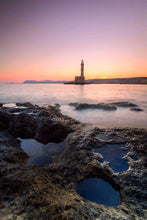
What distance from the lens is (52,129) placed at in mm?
3158

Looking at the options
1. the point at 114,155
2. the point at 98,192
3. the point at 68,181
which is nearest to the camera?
the point at 98,192

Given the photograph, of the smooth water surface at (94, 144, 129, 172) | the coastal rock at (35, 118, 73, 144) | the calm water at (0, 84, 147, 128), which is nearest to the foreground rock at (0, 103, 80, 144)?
the coastal rock at (35, 118, 73, 144)

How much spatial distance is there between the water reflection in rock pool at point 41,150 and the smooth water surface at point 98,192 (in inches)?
35.6

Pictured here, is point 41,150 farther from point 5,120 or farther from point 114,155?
point 5,120

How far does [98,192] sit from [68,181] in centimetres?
47

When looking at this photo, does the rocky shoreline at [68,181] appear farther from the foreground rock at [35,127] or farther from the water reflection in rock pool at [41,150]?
the water reflection in rock pool at [41,150]

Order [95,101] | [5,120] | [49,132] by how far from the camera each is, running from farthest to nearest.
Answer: [95,101] → [5,120] → [49,132]

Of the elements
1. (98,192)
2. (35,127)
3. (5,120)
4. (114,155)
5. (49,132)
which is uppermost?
(5,120)

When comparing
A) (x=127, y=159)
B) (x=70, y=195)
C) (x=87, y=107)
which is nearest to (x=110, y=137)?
(x=127, y=159)

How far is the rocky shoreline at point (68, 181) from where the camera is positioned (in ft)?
3.60

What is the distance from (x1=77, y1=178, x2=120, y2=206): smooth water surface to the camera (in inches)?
57.0

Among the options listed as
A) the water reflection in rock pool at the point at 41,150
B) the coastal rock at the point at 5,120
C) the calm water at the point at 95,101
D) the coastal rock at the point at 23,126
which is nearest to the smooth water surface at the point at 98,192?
the water reflection in rock pool at the point at 41,150

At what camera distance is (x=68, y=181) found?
1702 mm

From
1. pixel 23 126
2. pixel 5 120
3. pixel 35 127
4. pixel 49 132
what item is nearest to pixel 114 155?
pixel 49 132
